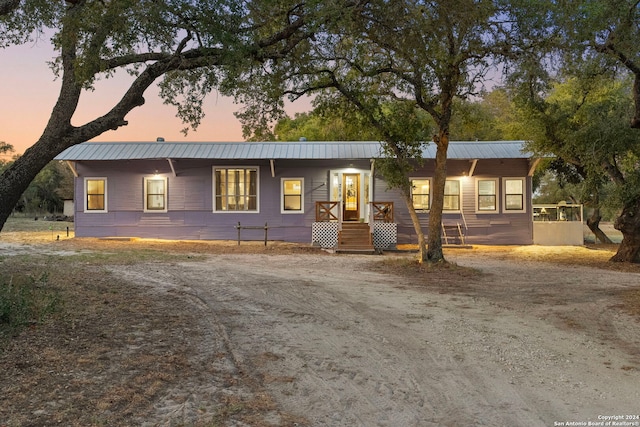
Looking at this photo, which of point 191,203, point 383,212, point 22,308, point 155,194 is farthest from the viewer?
point 155,194

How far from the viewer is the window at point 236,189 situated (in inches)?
758

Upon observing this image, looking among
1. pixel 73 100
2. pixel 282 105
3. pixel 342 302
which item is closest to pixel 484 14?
pixel 282 105

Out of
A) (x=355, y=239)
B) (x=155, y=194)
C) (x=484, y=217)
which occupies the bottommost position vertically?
(x=355, y=239)

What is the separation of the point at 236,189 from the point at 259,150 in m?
1.80

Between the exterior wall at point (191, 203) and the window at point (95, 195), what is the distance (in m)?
0.18

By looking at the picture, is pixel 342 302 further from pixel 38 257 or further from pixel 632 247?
pixel 632 247

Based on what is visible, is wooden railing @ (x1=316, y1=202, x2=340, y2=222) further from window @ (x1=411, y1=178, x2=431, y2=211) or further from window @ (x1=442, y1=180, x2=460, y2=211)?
window @ (x1=442, y1=180, x2=460, y2=211)

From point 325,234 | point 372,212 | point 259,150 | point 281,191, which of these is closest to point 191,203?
point 259,150

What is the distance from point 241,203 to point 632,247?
516 inches

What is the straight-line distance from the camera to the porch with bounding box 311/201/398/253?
16.8 m

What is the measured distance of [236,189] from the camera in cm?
1934

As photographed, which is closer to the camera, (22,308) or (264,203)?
(22,308)

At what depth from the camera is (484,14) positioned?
895 cm

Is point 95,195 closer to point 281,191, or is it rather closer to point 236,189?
point 236,189
